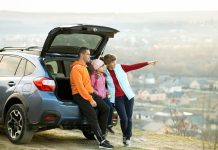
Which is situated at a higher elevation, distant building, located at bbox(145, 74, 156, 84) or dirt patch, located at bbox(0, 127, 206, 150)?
dirt patch, located at bbox(0, 127, 206, 150)

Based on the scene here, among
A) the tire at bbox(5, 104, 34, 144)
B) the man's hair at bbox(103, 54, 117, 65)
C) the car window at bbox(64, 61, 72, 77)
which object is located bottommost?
the tire at bbox(5, 104, 34, 144)

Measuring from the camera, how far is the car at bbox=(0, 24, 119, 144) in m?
9.52

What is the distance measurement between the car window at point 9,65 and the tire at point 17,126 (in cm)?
73

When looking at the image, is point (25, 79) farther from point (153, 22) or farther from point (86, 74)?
point (153, 22)

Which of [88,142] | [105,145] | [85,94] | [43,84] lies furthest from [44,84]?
[88,142]

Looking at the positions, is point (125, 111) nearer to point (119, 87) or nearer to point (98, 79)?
point (119, 87)

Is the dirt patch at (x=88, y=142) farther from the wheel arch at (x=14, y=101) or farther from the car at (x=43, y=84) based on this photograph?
the wheel arch at (x=14, y=101)

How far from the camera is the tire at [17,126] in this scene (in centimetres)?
967

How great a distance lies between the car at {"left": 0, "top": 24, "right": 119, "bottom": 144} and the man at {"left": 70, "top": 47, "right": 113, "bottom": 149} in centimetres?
15

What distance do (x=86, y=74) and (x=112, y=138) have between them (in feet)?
7.65

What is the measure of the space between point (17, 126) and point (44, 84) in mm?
889

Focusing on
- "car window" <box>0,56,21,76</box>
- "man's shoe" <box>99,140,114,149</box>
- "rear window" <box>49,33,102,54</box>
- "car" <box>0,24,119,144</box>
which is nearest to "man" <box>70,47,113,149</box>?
"man's shoe" <box>99,140,114,149</box>

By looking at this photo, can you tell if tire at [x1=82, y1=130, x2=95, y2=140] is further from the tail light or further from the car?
the tail light

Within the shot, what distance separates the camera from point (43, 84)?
954cm
